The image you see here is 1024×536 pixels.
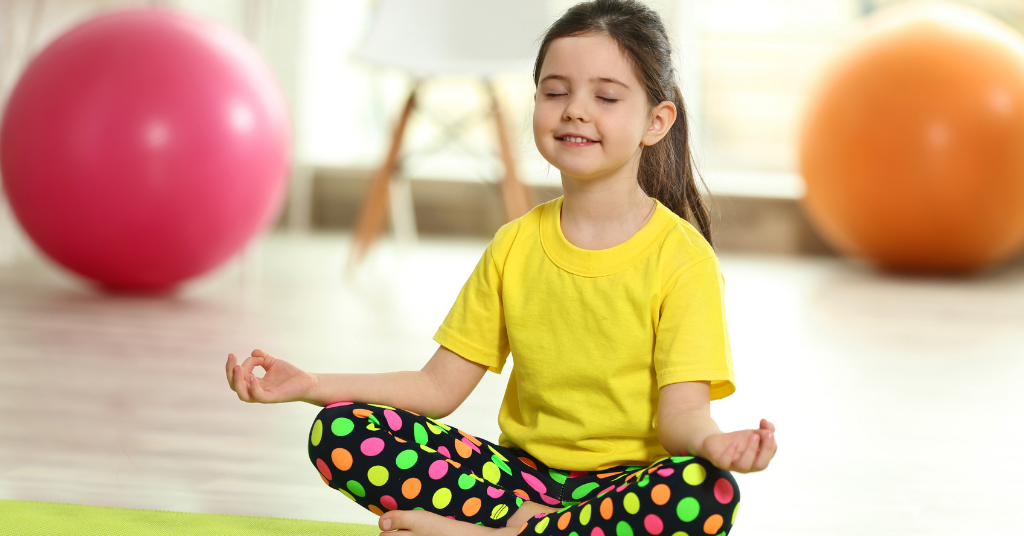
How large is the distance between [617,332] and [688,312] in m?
0.07

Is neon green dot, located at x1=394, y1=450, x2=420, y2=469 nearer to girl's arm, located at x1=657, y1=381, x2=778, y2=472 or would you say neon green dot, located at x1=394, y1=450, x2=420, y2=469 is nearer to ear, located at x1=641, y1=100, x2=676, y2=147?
girl's arm, located at x1=657, y1=381, x2=778, y2=472

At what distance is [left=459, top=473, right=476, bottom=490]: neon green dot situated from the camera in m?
0.89

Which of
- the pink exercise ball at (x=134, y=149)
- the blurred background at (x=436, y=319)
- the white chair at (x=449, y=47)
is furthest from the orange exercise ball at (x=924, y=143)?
the pink exercise ball at (x=134, y=149)

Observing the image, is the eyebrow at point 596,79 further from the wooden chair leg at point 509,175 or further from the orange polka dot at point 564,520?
the wooden chair leg at point 509,175

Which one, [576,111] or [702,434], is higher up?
[576,111]

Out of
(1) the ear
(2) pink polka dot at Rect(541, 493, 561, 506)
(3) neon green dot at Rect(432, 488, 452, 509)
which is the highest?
(1) the ear

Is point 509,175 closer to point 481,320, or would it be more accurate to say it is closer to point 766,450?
point 481,320

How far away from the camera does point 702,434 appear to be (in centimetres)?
78

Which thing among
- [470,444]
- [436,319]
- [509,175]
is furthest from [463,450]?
[509,175]

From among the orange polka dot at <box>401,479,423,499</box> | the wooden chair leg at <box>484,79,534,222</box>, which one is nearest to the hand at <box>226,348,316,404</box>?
the orange polka dot at <box>401,479,423,499</box>

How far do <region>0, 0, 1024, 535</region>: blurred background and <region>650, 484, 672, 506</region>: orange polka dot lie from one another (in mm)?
260

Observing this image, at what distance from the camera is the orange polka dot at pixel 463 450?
3.02 ft

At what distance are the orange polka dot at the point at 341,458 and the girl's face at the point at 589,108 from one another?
30 cm

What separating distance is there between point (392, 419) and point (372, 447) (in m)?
0.04
